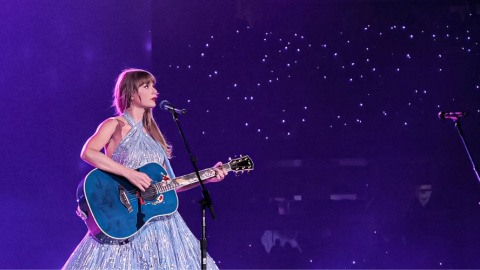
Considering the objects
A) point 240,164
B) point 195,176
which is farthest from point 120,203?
point 240,164

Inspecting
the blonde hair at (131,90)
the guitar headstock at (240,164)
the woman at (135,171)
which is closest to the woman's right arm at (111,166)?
the woman at (135,171)

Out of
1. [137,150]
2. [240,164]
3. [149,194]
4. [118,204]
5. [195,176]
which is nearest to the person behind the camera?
[118,204]

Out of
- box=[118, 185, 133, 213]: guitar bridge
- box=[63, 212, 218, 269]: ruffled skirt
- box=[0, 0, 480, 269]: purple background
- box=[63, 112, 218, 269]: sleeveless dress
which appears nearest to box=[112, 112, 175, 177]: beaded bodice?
box=[63, 112, 218, 269]: sleeveless dress

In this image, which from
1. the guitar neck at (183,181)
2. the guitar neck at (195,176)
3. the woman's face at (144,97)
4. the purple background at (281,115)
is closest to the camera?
the guitar neck at (183,181)

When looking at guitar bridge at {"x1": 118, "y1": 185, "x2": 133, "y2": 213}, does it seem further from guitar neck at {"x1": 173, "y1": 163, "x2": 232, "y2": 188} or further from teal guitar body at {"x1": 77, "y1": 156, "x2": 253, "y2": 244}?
guitar neck at {"x1": 173, "y1": 163, "x2": 232, "y2": 188}

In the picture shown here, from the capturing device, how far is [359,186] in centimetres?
510

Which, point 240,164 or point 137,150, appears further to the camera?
point 240,164

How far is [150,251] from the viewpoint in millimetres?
3080

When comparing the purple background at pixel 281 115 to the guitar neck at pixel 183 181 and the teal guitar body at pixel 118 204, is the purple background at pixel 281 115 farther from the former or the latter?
the teal guitar body at pixel 118 204

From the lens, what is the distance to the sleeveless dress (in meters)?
3.01

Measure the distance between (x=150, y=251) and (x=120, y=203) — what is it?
1.09 ft

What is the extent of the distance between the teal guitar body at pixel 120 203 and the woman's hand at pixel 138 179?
0.05 m

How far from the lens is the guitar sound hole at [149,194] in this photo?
308cm

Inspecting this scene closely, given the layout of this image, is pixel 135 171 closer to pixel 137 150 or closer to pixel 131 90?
pixel 137 150
